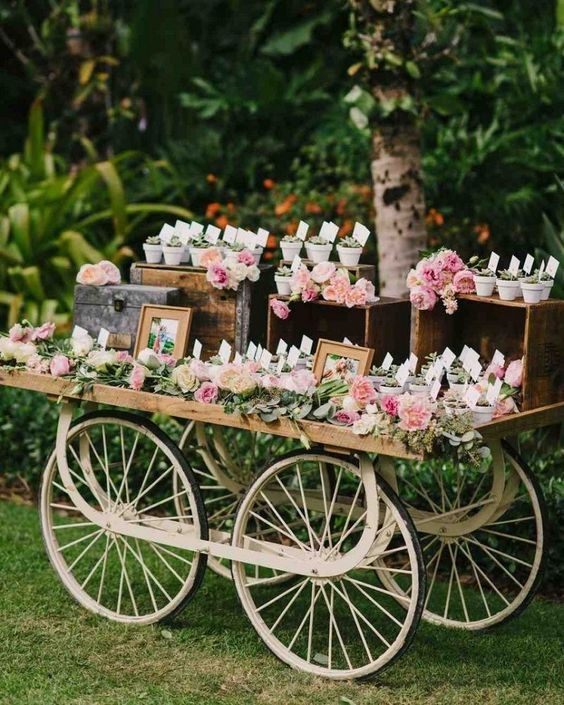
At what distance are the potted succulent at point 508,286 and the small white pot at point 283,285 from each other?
683mm

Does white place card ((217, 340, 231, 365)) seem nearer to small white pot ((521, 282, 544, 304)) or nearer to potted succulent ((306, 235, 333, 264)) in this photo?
potted succulent ((306, 235, 333, 264))

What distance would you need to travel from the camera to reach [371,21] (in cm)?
530

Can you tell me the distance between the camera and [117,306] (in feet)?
13.6

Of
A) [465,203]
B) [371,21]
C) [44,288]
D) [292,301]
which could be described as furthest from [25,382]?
[465,203]

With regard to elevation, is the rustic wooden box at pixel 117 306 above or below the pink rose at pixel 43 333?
above

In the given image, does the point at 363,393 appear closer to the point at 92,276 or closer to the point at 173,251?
the point at 173,251

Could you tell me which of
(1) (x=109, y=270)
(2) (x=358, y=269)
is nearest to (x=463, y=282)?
(2) (x=358, y=269)

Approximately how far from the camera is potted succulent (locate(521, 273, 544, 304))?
141 inches

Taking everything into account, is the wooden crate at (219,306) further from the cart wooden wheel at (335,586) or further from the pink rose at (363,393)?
the pink rose at (363,393)

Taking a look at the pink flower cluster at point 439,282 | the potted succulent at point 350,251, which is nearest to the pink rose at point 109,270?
the potted succulent at point 350,251

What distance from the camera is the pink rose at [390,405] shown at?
3311mm

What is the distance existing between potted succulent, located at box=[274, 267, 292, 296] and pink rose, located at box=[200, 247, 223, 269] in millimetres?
206

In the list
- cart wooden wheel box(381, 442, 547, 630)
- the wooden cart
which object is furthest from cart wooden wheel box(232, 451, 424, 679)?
cart wooden wheel box(381, 442, 547, 630)

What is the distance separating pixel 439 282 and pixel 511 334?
1.10ft
